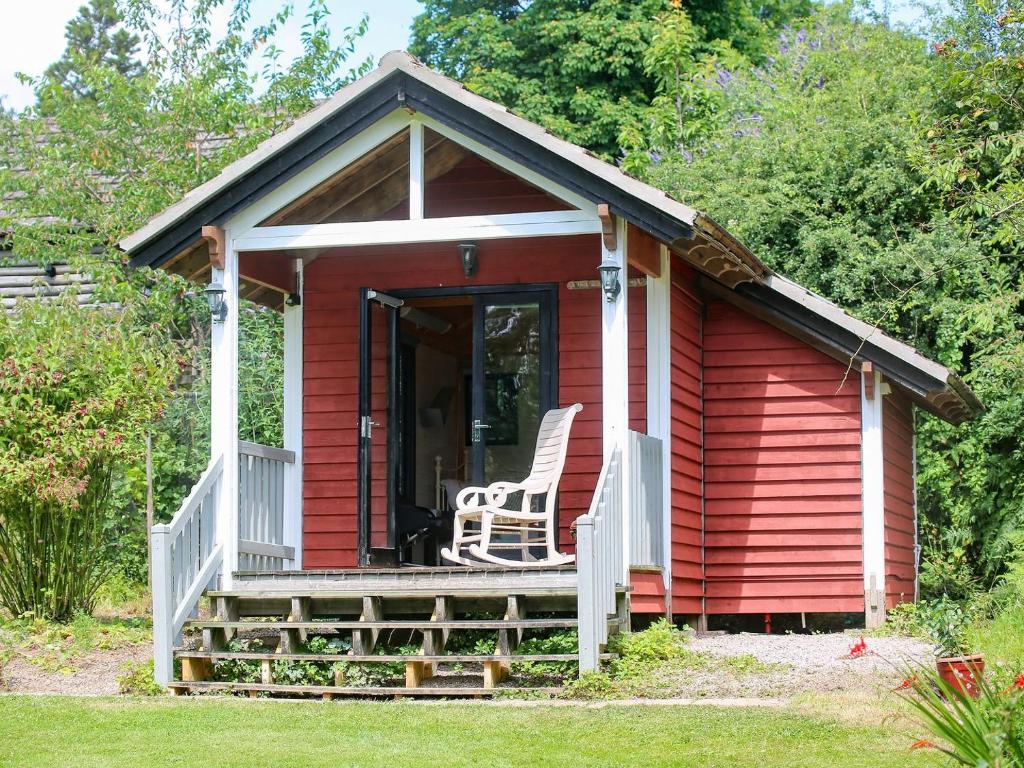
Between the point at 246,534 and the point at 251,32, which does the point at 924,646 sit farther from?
the point at 251,32

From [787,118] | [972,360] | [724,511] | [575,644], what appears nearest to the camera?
[575,644]

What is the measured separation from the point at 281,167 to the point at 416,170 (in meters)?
0.96

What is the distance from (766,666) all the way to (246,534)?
3.98m

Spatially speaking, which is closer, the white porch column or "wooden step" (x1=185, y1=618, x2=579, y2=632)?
"wooden step" (x1=185, y1=618, x2=579, y2=632)

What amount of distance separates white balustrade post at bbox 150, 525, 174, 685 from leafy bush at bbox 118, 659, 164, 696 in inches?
2.2

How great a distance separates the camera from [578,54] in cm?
2309

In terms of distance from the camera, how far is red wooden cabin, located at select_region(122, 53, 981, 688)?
9.86 metres

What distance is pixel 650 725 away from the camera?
6.85m

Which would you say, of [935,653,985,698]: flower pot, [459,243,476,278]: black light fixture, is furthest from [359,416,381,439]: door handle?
[935,653,985,698]: flower pot

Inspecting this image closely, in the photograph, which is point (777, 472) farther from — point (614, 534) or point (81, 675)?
point (81, 675)

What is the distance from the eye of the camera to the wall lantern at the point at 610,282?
30.8 feet

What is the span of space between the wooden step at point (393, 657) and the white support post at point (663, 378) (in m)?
2.43

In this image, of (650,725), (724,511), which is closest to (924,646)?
(724,511)

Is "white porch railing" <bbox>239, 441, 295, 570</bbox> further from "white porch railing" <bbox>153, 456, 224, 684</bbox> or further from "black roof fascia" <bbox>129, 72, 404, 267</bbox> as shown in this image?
"black roof fascia" <bbox>129, 72, 404, 267</bbox>
